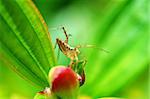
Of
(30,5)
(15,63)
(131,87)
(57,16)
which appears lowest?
(15,63)

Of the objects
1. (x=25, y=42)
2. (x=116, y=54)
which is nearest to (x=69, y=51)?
(x=25, y=42)

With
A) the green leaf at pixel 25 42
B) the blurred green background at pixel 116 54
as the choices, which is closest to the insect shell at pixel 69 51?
the green leaf at pixel 25 42

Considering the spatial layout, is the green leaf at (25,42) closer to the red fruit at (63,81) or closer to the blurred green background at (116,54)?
the red fruit at (63,81)

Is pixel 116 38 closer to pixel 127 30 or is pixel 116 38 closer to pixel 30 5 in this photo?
pixel 127 30

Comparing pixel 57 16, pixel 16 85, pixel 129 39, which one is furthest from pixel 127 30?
pixel 57 16

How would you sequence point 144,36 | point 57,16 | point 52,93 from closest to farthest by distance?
point 52,93 < point 144,36 < point 57,16

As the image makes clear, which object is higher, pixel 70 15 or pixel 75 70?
pixel 70 15
